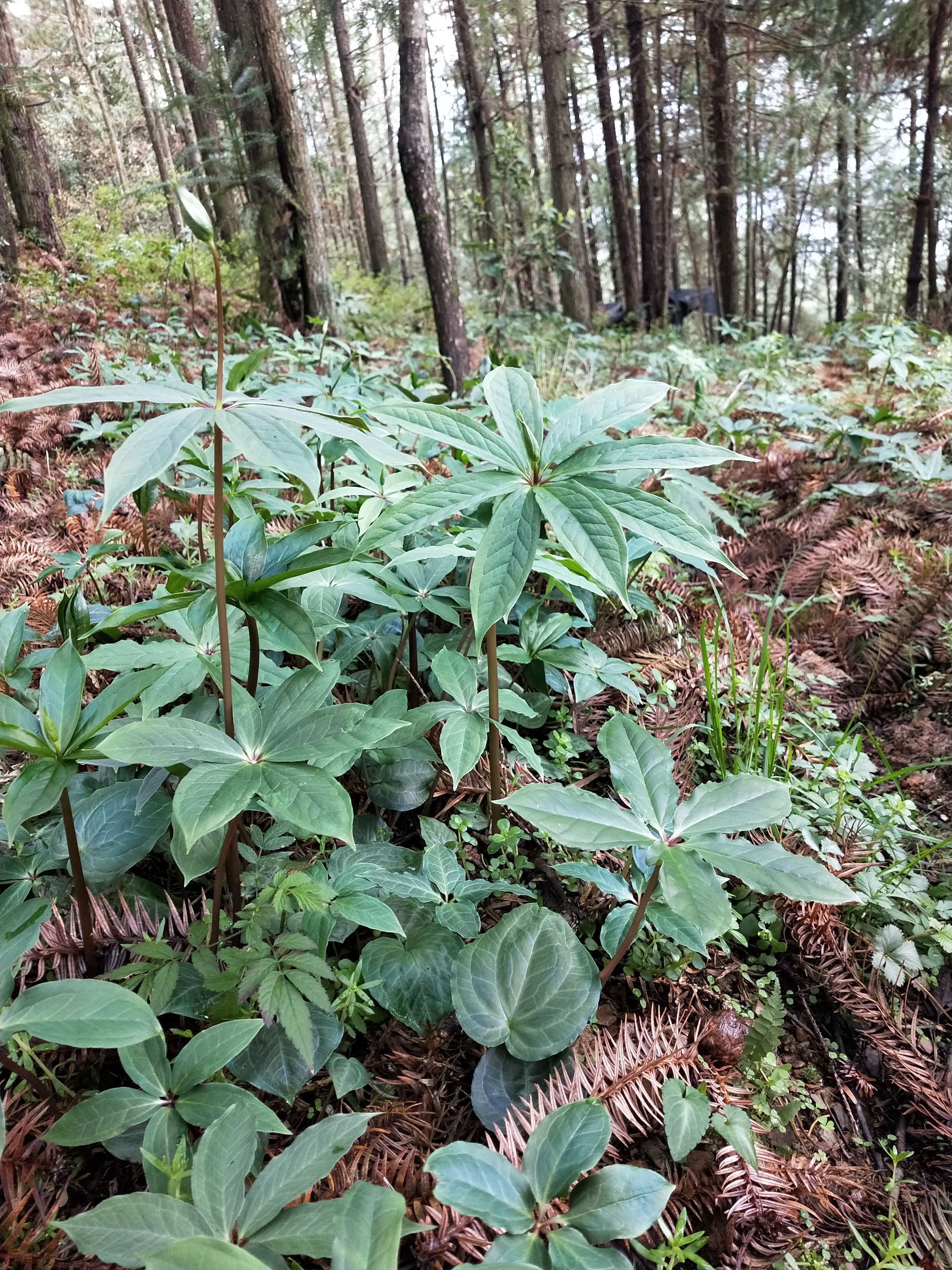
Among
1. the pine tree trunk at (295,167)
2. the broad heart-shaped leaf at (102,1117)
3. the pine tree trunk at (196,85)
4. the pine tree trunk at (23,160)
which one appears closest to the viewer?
the broad heart-shaped leaf at (102,1117)

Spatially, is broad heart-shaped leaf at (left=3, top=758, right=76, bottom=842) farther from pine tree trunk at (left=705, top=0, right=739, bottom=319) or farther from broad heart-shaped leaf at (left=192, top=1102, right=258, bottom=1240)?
pine tree trunk at (left=705, top=0, right=739, bottom=319)

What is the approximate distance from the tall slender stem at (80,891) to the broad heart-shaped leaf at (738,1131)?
106 cm

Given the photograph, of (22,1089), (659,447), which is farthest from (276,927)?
(659,447)

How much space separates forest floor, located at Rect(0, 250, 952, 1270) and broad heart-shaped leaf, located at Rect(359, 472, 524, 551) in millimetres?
733

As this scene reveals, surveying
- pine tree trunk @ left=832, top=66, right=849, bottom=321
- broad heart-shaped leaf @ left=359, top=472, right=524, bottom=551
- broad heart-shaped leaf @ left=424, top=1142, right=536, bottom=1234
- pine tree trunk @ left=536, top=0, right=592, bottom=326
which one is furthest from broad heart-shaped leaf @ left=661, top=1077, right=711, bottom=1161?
pine tree trunk @ left=832, top=66, right=849, bottom=321

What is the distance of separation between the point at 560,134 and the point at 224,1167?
445 inches

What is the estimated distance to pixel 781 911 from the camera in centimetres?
144

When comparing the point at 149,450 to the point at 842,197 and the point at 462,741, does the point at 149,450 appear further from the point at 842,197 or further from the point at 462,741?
the point at 842,197

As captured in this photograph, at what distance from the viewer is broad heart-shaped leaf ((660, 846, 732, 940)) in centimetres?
94

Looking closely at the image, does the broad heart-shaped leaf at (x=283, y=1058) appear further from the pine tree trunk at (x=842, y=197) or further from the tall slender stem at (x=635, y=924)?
the pine tree trunk at (x=842, y=197)

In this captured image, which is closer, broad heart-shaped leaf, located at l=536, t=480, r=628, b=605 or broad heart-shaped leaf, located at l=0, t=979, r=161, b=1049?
broad heart-shaped leaf, located at l=0, t=979, r=161, b=1049

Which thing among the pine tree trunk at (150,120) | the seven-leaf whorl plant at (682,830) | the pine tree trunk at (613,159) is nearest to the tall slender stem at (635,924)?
the seven-leaf whorl plant at (682,830)

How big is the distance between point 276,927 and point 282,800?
0.37 m

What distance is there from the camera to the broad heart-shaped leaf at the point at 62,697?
1076 mm
